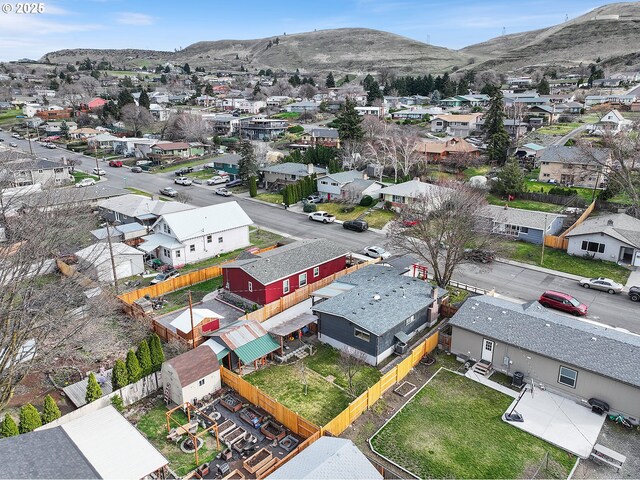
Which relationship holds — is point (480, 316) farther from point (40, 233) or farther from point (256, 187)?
point (256, 187)

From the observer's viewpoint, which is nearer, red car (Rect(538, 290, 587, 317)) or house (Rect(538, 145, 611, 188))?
red car (Rect(538, 290, 587, 317))

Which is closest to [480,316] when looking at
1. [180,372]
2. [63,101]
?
[180,372]

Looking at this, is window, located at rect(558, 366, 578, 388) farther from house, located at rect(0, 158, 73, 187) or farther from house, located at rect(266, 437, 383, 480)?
house, located at rect(0, 158, 73, 187)

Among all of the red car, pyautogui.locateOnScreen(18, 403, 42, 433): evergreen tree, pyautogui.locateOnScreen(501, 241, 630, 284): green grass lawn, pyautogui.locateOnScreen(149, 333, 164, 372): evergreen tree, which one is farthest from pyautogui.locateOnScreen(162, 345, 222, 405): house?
pyautogui.locateOnScreen(501, 241, 630, 284): green grass lawn

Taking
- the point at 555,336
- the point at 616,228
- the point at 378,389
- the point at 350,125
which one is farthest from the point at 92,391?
the point at 350,125

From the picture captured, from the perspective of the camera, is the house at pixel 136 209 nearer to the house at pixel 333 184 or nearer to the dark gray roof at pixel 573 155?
the house at pixel 333 184

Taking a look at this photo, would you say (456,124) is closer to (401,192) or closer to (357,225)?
(401,192)
